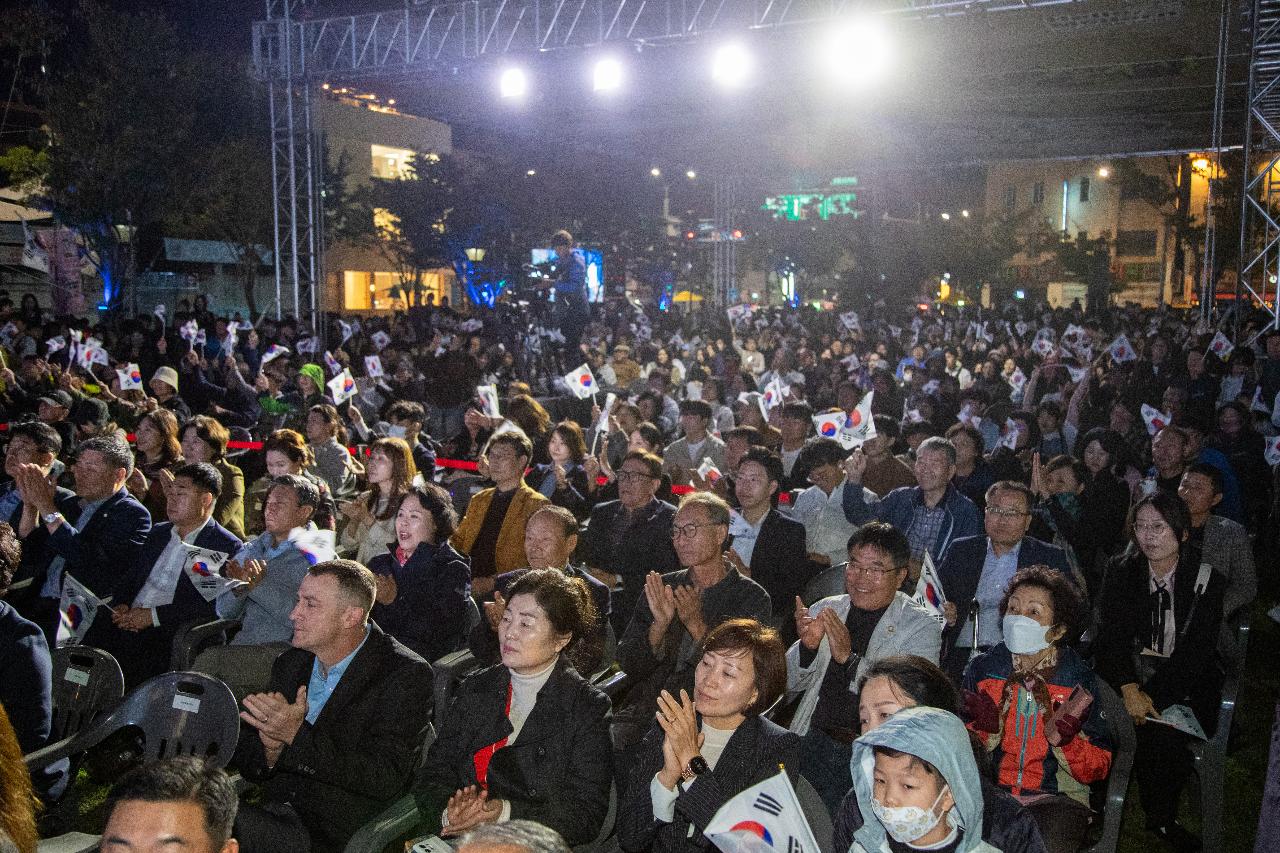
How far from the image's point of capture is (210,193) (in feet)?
75.5

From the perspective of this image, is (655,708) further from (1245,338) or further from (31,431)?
(1245,338)

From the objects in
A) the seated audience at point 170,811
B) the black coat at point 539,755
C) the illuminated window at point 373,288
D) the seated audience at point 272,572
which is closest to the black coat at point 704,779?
the black coat at point 539,755

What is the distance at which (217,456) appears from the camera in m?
6.95

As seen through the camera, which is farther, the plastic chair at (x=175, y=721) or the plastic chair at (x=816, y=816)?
the plastic chair at (x=175, y=721)

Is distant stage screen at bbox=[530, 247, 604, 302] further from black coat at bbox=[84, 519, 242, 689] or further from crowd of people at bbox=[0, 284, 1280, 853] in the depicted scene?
black coat at bbox=[84, 519, 242, 689]

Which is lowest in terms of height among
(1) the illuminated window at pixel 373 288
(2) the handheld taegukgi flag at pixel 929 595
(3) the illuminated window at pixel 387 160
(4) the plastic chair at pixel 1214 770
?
(4) the plastic chair at pixel 1214 770

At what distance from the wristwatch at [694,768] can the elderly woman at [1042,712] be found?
1.13 m

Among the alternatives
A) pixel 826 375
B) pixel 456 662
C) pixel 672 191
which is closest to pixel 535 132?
pixel 672 191

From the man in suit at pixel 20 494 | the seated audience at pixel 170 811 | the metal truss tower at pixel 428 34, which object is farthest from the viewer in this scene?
the metal truss tower at pixel 428 34

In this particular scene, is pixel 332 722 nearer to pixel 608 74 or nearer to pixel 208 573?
pixel 208 573

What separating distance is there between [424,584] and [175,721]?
1.46 meters

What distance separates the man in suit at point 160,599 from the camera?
5184 millimetres

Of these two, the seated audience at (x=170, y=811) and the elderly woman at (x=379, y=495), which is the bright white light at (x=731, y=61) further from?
the seated audience at (x=170, y=811)

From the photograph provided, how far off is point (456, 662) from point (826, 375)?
36.4ft
